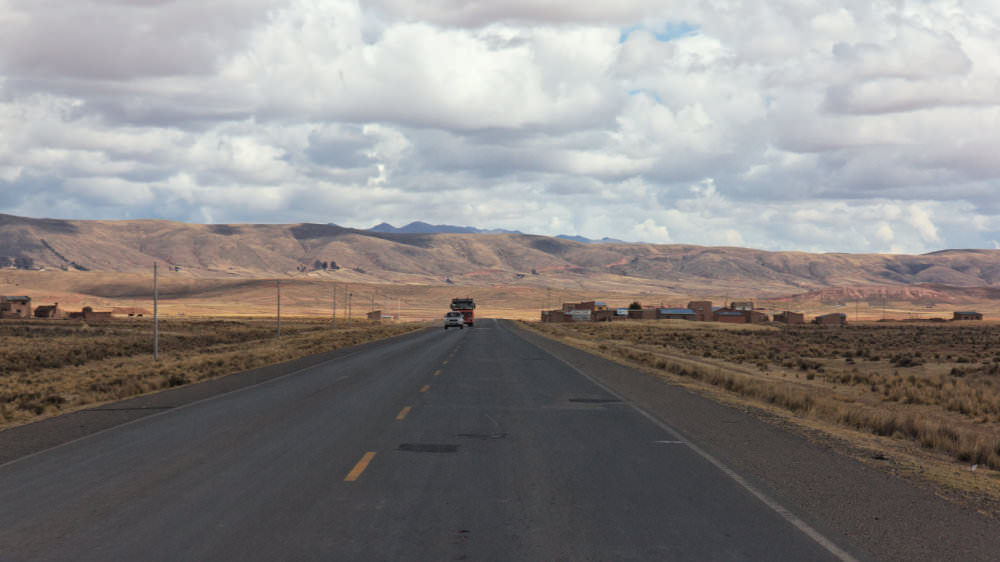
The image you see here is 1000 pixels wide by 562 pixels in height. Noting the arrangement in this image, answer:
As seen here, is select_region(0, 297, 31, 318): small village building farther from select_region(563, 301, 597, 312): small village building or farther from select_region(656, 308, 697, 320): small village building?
select_region(656, 308, 697, 320): small village building

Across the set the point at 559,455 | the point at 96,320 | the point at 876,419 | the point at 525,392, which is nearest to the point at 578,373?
the point at 525,392

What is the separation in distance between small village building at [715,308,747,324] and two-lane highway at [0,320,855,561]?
4821 inches

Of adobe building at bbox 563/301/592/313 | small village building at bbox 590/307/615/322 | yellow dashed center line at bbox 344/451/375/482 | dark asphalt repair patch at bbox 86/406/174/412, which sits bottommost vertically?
dark asphalt repair patch at bbox 86/406/174/412

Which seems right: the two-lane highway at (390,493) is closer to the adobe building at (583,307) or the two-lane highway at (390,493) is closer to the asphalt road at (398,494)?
the asphalt road at (398,494)

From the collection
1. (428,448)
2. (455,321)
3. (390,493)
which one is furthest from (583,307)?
(390,493)

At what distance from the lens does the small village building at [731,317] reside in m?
135

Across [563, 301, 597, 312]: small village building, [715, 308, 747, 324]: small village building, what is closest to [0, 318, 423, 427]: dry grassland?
[715, 308, 747, 324]: small village building

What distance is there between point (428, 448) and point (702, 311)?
13128 cm

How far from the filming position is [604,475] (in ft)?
34.8

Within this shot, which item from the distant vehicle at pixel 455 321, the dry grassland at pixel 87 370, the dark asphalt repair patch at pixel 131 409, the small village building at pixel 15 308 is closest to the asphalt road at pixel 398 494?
the dark asphalt repair patch at pixel 131 409

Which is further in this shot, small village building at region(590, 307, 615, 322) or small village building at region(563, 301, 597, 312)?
small village building at region(563, 301, 597, 312)

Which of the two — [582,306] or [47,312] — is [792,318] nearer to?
[582,306]

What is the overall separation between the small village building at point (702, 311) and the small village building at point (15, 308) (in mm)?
97366

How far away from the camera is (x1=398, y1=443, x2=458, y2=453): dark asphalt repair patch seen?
1239cm
